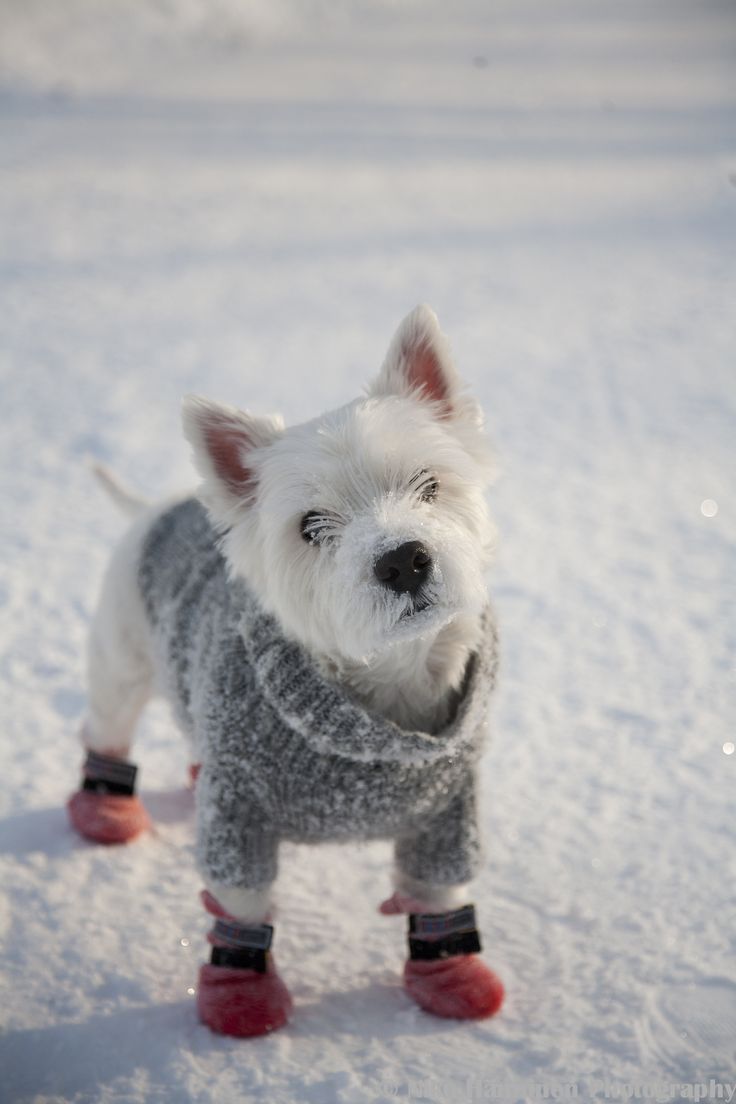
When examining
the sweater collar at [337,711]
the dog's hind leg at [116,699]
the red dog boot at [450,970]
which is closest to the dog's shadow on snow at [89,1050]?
the red dog boot at [450,970]

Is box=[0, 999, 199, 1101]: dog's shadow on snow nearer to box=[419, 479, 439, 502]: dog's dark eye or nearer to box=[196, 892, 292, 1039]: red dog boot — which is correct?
box=[196, 892, 292, 1039]: red dog boot

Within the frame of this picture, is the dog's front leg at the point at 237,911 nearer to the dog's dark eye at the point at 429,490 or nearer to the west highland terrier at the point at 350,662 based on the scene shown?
the west highland terrier at the point at 350,662

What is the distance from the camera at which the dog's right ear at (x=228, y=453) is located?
198cm

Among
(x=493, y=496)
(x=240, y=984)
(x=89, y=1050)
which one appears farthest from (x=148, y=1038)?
(x=493, y=496)

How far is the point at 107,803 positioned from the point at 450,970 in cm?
109

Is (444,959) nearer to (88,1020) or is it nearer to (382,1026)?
(382,1026)

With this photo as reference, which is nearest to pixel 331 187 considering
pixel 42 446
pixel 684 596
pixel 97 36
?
pixel 42 446

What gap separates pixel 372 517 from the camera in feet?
5.77

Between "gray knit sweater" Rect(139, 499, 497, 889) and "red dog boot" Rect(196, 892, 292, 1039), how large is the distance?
140 millimetres

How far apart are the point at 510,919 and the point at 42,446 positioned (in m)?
3.38

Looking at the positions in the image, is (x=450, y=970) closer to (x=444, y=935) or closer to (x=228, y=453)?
(x=444, y=935)

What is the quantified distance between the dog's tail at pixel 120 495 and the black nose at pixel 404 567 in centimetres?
139

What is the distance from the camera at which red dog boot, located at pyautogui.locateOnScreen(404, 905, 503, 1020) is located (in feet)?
6.63

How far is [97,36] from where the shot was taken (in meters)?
12.9
